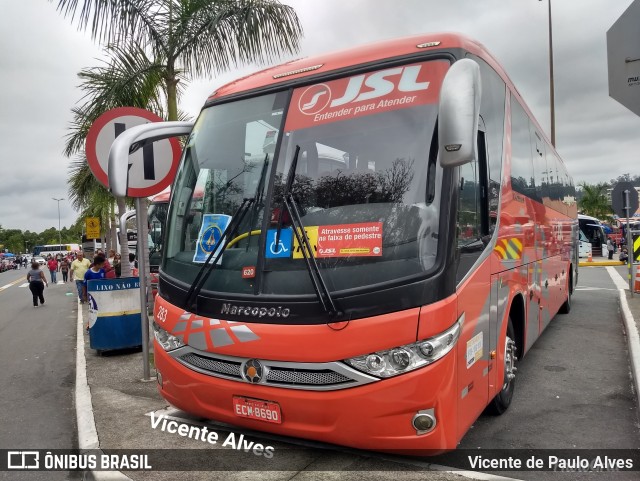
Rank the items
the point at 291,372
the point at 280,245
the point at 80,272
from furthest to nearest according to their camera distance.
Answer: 1. the point at 80,272
2. the point at 280,245
3. the point at 291,372

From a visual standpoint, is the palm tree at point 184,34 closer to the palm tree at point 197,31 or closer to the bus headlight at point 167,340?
the palm tree at point 197,31

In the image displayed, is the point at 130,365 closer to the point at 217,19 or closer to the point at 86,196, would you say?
the point at 217,19

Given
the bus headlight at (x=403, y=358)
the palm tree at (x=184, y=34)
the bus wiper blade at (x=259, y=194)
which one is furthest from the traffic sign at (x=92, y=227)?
the bus headlight at (x=403, y=358)

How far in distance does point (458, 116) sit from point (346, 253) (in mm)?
1102

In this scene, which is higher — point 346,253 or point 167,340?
point 346,253

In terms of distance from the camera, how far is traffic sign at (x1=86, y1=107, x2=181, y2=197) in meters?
6.11

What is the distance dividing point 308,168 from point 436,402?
182 centimetres

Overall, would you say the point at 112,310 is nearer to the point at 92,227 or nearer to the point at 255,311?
the point at 255,311

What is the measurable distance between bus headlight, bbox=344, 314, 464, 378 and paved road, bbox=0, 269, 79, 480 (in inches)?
101

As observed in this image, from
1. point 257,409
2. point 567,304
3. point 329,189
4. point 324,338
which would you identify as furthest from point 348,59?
point 567,304

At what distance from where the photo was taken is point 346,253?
350 centimetres

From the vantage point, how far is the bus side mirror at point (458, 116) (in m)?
3.13

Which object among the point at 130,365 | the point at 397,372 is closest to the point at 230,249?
the point at 397,372

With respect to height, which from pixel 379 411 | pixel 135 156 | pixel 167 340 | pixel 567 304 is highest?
pixel 135 156
